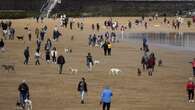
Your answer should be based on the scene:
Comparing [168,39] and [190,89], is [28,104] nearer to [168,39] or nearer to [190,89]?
[190,89]

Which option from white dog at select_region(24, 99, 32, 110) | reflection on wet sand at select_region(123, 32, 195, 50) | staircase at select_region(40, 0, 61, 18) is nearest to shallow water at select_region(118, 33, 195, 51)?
reflection on wet sand at select_region(123, 32, 195, 50)

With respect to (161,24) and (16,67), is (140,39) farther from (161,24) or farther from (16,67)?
(16,67)

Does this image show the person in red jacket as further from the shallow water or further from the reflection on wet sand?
the reflection on wet sand

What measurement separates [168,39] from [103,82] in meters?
32.2

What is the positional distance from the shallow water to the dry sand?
5333 millimetres

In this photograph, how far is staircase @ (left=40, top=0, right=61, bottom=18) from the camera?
92500 millimetres

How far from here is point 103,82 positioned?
36.9 metres

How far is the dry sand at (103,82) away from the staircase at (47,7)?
1414 inches

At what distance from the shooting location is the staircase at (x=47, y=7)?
3642 inches

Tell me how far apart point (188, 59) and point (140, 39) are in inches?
704

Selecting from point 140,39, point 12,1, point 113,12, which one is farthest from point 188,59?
point 12,1

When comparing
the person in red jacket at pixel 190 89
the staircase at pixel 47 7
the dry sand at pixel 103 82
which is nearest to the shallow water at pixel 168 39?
the dry sand at pixel 103 82

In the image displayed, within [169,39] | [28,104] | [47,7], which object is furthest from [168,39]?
[28,104]

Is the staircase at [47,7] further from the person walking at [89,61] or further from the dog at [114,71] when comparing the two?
the dog at [114,71]
